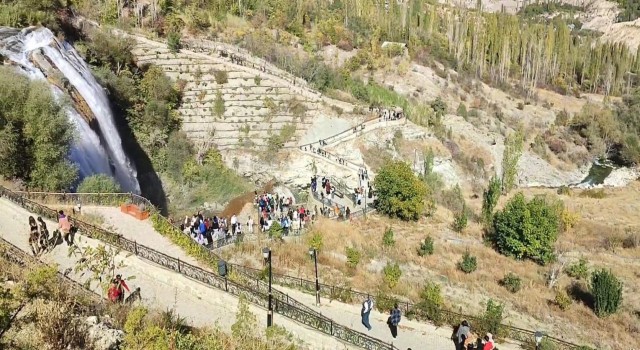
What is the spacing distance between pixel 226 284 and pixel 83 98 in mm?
19553

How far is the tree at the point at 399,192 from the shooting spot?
2842 centimetres

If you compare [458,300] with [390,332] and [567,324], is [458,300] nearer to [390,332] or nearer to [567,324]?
[567,324]

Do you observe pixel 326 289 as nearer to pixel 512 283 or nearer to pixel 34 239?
pixel 34 239

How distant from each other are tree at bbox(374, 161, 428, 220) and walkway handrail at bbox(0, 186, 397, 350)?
13.7 metres

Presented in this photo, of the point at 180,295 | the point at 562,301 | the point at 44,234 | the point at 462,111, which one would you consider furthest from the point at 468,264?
the point at 462,111

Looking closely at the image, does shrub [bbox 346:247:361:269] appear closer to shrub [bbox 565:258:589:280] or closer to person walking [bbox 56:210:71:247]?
person walking [bbox 56:210:71:247]

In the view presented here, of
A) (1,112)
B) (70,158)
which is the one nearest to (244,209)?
(70,158)

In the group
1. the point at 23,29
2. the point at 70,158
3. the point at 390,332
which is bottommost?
the point at 390,332

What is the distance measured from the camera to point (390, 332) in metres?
15.3

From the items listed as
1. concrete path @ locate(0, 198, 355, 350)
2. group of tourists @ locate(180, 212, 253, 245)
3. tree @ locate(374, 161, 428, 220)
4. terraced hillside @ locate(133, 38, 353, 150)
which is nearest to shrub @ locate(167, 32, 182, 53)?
terraced hillside @ locate(133, 38, 353, 150)

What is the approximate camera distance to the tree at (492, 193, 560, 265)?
2619cm

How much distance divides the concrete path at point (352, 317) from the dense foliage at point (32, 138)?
4.99 meters

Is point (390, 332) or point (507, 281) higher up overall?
point (390, 332)

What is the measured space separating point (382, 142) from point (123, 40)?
20158mm
